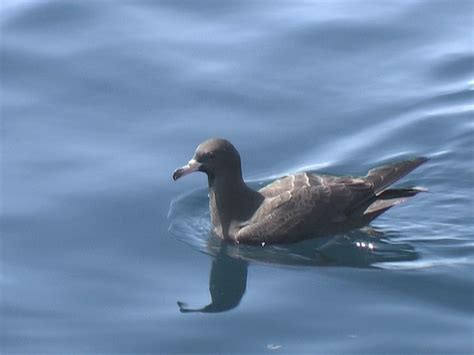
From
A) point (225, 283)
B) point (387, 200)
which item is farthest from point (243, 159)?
point (225, 283)

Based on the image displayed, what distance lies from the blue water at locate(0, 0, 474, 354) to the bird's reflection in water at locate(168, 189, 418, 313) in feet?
0.08

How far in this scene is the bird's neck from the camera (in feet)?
37.7

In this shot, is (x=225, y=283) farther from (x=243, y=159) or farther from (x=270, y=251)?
(x=243, y=159)

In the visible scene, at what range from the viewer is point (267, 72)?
553 inches

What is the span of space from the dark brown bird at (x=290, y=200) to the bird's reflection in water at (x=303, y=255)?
3.5 inches

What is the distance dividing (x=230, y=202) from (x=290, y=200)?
534mm

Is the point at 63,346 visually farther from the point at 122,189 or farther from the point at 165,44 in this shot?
the point at 165,44

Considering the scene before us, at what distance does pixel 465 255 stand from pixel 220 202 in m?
2.14

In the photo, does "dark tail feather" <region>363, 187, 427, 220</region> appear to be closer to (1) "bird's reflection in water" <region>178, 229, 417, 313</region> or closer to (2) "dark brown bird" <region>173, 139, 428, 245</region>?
(2) "dark brown bird" <region>173, 139, 428, 245</region>

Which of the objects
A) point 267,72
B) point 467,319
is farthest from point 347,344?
point 267,72

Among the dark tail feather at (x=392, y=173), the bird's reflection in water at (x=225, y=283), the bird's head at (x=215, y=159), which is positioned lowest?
the bird's reflection in water at (x=225, y=283)

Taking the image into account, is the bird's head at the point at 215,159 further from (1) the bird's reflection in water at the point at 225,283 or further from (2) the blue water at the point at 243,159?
(1) the bird's reflection in water at the point at 225,283

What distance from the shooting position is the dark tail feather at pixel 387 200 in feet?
37.2

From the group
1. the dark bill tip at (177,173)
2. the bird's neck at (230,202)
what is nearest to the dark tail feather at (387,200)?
the bird's neck at (230,202)
